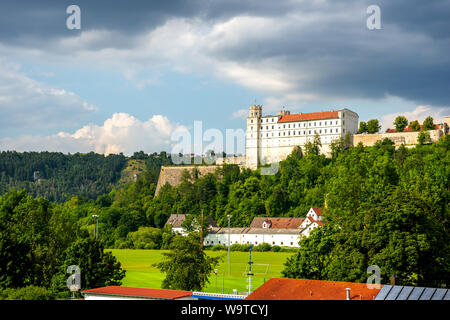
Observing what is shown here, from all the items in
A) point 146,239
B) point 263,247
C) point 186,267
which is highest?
point 186,267

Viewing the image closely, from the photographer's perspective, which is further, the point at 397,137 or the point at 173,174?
the point at 173,174

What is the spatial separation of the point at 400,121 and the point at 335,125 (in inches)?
590

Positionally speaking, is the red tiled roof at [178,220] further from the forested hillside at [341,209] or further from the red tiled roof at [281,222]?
the red tiled roof at [281,222]

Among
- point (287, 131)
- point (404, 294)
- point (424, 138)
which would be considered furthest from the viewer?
point (287, 131)

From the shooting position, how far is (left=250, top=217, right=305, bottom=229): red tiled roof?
338ft

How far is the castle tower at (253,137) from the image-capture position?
445ft

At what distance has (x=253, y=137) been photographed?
137375 millimetres

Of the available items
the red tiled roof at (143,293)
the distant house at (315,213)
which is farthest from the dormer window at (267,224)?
the red tiled roof at (143,293)

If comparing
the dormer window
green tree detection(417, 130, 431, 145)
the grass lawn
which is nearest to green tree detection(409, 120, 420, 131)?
green tree detection(417, 130, 431, 145)

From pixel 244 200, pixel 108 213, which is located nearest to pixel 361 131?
pixel 244 200

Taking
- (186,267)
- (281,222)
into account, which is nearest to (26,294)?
(186,267)

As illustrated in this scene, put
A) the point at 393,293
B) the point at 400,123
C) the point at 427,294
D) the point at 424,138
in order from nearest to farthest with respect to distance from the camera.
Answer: the point at 427,294 → the point at 393,293 → the point at 424,138 → the point at 400,123

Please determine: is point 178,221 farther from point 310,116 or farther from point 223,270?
point 223,270

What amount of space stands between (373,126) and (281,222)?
122ft
